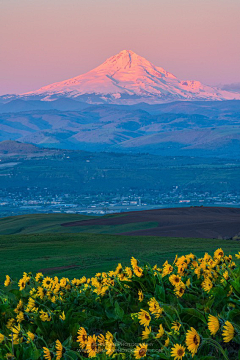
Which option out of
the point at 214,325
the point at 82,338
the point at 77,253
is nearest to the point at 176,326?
the point at 214,325

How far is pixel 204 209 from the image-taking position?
69000 mm

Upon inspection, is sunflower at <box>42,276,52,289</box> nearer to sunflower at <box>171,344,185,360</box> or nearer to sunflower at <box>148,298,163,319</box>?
sunflower at <box>148,298,163,319</box>

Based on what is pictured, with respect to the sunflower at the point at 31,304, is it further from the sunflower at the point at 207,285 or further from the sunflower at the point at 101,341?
the sunflower at the point at 207,285

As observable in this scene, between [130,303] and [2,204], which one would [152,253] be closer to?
[130,303]

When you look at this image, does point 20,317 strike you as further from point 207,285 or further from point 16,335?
point 207,285

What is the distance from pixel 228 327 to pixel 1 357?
2.24 m

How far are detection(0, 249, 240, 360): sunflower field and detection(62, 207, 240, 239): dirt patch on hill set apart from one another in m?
34.9

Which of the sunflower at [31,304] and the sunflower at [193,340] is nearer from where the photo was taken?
the sunflower at [193,340]

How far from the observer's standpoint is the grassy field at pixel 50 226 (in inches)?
2061

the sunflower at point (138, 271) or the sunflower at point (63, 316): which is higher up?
the sunflower at point (138, 271)

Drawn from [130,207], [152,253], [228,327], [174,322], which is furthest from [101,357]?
[130,207]

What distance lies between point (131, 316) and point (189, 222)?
162 feet

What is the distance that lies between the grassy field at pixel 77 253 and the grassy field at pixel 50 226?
15.8 meters

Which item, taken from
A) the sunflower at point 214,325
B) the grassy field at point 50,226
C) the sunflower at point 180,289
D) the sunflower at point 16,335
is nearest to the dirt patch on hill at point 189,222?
the grassy field at point 50,226
